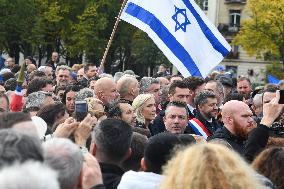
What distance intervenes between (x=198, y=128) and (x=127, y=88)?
1586mm

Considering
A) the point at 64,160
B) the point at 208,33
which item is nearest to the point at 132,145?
the point at 64,160

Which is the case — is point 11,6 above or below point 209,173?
above

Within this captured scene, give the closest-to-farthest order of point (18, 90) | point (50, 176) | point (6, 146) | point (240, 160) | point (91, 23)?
point (50, 176) < point (6, 146) < point (240, 160) < point (18, 90) < point (91, 23)

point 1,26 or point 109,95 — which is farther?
point 1,26

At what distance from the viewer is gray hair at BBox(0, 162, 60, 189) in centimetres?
276

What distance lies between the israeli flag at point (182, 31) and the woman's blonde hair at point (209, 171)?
697 centimetres

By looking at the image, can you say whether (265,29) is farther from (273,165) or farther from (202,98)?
(273,165)

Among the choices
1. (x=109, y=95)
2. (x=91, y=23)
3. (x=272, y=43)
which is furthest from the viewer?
(x=272, y=43)

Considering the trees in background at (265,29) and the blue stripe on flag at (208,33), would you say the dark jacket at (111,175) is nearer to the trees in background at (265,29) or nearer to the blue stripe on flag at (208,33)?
the blue stripe on flag at (208,33)

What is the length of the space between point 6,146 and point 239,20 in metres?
64.7

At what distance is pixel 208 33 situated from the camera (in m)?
10.9

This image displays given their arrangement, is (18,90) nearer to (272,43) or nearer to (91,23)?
(91,23)

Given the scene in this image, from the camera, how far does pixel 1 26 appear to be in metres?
37.1

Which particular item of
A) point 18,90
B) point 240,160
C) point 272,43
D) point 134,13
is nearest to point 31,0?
point 272,43
